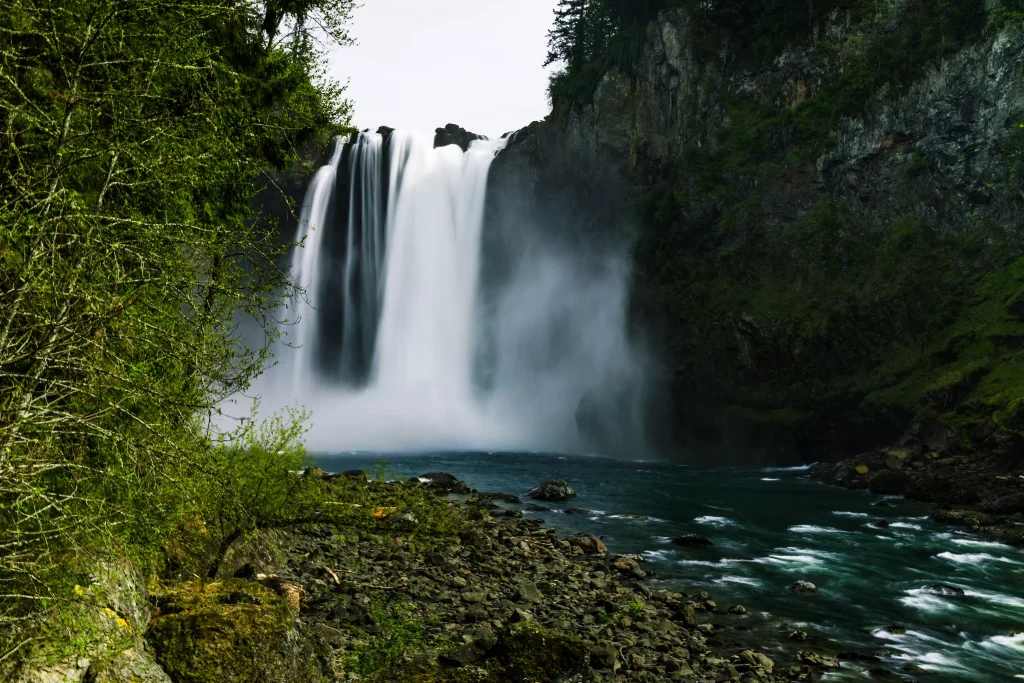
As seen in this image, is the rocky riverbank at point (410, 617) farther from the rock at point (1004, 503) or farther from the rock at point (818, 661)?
the rock at point (1004, 503)

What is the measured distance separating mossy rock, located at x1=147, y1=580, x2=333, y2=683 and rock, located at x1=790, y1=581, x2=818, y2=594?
41.0ft

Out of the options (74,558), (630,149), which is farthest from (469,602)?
(630,149)

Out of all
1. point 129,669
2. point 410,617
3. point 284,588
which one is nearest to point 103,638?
point 129,669

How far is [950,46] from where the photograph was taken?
45.9m

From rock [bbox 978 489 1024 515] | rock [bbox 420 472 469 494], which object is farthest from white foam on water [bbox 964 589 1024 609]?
rock [bbox 420 472 469 494]

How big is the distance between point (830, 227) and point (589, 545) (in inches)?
1512

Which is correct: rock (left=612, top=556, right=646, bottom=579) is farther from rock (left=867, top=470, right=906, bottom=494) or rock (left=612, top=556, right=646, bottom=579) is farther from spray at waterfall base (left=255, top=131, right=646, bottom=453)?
spray at waterfall base (left=255, top=131, right=646, bottom=453)

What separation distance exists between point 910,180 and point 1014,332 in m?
13.8

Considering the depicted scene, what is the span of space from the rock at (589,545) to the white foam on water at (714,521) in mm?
7202

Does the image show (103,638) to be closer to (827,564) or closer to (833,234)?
(827,564)

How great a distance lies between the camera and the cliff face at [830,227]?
4119cm

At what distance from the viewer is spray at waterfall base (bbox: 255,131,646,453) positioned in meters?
64.8

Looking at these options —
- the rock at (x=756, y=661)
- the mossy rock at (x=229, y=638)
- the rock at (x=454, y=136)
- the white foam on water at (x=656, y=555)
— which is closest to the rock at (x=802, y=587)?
the white foam on water at (x=656, y=555)

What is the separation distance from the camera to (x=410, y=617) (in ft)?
37.6
